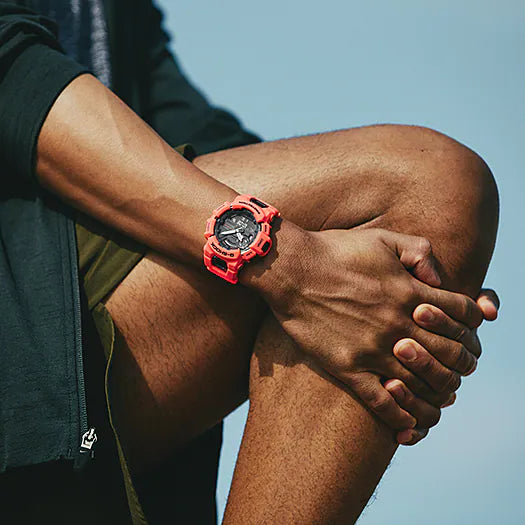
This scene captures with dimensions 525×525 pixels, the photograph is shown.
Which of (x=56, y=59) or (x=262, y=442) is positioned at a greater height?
(x=56, y=59)

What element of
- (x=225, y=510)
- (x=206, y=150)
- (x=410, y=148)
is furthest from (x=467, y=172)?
(x=206, y=150)

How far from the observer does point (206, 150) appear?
→ 1799mm

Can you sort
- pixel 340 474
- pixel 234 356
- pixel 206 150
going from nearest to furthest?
pixel 340 474 → pixel 234 356 → pixel 206 150

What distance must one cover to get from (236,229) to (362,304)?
0.64 feet

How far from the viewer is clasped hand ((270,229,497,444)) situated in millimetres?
1006

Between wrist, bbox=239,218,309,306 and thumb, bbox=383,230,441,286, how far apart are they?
0.13 m

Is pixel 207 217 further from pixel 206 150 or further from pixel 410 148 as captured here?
pixel 206 150

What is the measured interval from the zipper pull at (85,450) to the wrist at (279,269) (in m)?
0.28

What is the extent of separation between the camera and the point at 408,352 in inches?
40.3

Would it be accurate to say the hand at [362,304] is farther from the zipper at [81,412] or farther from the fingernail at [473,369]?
the zipper at [81,412]

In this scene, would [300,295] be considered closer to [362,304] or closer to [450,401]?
[362,304]

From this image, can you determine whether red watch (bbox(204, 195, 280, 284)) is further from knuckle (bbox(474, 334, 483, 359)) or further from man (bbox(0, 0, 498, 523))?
knuckle (bbox(474, 334, 483, 359))

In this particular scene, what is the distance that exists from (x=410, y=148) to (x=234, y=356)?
39 cm

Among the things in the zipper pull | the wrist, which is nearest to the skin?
the wrist
